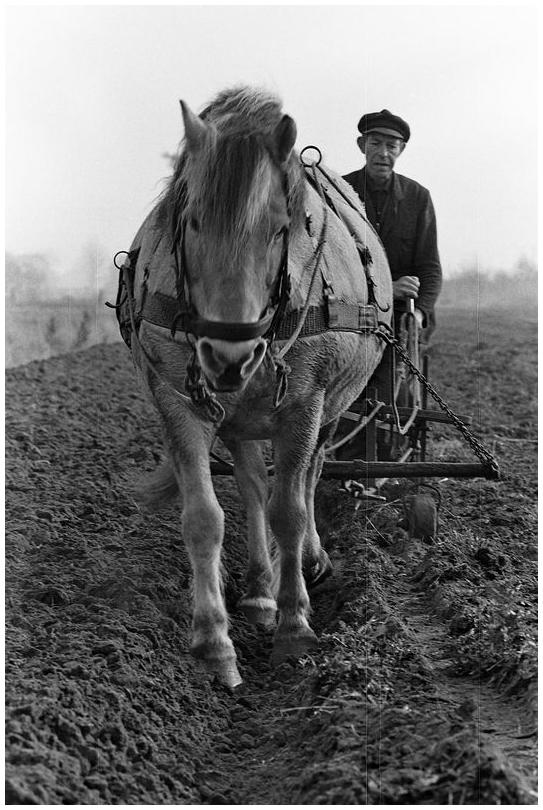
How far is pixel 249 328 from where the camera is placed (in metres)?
3.49

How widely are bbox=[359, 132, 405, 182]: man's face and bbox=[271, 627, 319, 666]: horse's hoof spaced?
2920mm

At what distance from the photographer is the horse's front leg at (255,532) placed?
4898 mm

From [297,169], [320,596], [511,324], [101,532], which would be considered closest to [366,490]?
[320,596]

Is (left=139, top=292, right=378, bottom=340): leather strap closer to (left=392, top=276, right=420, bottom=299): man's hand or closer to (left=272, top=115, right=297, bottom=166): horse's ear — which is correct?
(left=272, top=115, right=297, bottom=166): horse's ear

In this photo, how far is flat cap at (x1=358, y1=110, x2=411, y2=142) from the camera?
585cm

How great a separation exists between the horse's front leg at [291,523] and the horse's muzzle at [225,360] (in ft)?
2.58

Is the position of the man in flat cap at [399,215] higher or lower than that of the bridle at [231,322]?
higher

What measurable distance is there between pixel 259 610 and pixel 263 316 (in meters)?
1.71

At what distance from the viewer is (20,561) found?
4.68 metres

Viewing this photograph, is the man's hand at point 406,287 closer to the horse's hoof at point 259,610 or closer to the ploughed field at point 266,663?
the ploughed field at point 266,663

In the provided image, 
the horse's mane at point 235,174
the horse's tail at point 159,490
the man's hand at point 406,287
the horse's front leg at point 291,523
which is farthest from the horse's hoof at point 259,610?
the man's hand at point 406,287

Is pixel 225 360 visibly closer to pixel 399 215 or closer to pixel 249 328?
pixel 249 328

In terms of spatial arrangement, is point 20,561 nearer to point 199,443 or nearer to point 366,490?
point 199,443

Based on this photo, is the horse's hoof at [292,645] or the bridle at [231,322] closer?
the bridle at [231,322]
